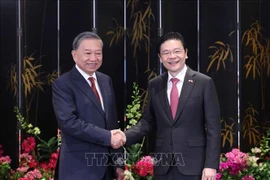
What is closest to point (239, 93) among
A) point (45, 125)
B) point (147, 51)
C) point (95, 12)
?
point (147, 51)

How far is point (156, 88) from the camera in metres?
2.76

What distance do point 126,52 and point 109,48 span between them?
Result: 173mm

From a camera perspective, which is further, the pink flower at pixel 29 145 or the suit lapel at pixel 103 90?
the pink flower at pixel 29 145

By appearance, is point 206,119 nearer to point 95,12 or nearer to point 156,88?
point 156,88

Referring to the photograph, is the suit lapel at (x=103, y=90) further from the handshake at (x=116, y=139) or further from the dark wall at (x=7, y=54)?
the dark wall at (x=7, y=54)

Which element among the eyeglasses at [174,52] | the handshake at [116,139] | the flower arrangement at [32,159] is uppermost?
the eyeglasses at [174,52]

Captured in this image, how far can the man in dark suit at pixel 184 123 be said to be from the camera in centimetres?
254

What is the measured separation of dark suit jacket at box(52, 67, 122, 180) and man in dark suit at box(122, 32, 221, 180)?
1.10ft

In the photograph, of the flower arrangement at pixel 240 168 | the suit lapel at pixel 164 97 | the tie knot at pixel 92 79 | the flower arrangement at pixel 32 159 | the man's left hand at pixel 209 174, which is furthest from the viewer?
the flower arrangement at pixel 32 159

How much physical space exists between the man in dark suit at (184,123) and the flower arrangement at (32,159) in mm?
1441

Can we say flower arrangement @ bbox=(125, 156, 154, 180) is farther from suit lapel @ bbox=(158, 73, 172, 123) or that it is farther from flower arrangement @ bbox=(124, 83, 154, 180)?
suit lapel @ bbox=(158, 73, 172, 123)

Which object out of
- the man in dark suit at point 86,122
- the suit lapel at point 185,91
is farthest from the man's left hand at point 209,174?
the man in dark suit at point 86,122

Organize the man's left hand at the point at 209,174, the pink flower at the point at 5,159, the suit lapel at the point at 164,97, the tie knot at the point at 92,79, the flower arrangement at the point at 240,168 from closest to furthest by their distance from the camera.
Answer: the man's left hand at the point at 209,174
the suit lapel at the point at 164,97
the tie knot at the point at 92,79
the flower arrangement at the point at 240,168
the pink flower at the point at 5,159

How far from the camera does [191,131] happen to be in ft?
8.45
